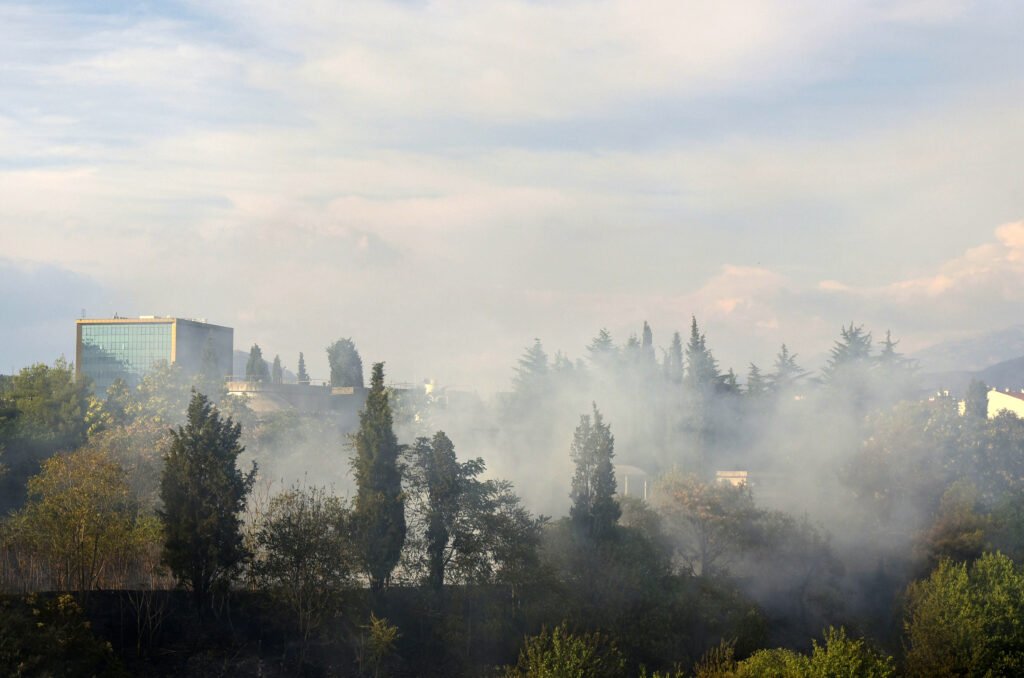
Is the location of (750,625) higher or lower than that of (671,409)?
lower

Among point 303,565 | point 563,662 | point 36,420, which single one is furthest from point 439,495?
point 36,420

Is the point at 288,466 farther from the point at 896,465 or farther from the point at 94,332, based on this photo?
the point at 94,332

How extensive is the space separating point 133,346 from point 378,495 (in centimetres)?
7999

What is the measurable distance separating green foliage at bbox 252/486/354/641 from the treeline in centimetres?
10

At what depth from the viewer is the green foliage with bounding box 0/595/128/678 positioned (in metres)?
22.5

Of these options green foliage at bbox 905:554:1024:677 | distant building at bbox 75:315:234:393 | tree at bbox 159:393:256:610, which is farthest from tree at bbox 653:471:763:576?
distant building at bbox 75:315:234:393

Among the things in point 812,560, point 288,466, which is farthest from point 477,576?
point 288,466

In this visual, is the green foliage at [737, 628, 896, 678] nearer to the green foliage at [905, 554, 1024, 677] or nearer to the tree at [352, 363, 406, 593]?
the green foliage at [905, 554, 1024, 677]

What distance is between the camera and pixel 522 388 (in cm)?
8094

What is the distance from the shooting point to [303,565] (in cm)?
3194

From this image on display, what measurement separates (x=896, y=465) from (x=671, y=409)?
929 inches

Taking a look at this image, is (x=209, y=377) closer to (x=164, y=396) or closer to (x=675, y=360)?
(x=164, y=396)

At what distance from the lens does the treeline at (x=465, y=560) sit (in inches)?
1196

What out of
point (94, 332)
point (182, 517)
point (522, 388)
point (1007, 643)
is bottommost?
point (1007, 643)
